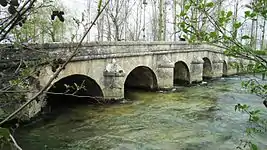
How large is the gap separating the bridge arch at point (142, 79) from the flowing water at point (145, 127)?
246 centimetres

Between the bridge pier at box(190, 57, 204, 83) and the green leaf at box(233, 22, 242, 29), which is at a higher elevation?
the green leaf at box(233, 22, 242, 29)

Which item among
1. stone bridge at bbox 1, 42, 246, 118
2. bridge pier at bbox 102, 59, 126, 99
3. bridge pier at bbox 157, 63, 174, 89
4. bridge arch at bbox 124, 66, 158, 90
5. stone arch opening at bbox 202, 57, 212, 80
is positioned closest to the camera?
stone bridge at bbox 1, 42, 246, 118

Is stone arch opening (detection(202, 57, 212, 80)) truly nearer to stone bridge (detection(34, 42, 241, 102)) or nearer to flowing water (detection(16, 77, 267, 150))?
stone bridge (detection(34, 42, 241, 102))

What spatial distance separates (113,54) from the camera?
519 inches

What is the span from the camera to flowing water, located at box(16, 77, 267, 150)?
8484mm

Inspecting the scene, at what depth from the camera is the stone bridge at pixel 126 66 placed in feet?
38.1

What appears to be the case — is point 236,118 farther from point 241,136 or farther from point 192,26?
point 192,26

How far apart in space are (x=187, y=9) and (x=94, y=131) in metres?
7.74

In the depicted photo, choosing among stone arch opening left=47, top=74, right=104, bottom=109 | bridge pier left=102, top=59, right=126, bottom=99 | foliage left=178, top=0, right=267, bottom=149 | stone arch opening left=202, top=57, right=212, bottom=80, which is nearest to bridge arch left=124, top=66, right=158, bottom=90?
bridge pier left=102, top=59, right=126, bottom=99

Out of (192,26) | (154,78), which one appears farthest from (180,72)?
(192,26)

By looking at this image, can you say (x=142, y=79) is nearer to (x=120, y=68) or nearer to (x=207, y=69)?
(x=120, y=68)

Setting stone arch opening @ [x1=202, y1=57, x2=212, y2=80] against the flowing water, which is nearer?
the flowing water

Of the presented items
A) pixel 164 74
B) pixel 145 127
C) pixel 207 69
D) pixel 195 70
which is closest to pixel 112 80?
pixel 145 127

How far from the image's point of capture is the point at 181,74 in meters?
21.0
